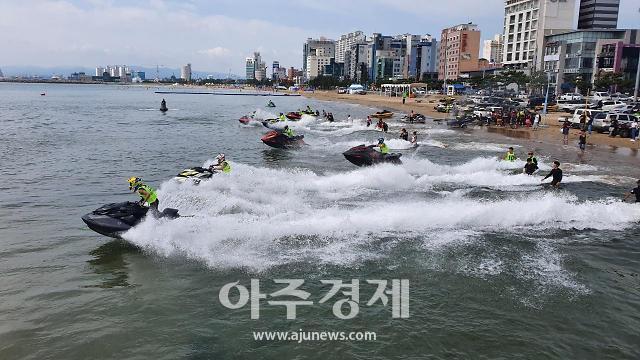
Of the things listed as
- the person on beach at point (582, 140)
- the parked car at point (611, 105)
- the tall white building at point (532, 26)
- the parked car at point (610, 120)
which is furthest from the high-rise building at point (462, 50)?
the person on beach at point (582, 140)

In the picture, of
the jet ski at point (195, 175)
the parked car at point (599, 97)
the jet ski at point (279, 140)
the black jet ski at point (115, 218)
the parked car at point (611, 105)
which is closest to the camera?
the black jet ski at point (115, 218)

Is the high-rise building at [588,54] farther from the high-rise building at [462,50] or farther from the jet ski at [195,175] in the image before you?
the jet ski at [195,175]

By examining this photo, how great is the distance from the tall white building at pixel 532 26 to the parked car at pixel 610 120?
82.9m

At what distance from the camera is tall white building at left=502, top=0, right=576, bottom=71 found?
123250 millimetres

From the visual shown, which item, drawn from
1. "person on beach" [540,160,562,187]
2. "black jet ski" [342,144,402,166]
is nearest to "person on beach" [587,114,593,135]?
"person on beach" [540,160,562,187]

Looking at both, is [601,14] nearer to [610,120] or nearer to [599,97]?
[599,97]

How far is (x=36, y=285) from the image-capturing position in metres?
12.6

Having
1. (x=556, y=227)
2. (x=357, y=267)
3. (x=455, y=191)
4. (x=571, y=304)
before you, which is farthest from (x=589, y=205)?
(x=357, y=267)

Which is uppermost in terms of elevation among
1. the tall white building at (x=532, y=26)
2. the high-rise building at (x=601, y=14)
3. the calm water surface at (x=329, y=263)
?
the high-rise building at (x=601, y=14)

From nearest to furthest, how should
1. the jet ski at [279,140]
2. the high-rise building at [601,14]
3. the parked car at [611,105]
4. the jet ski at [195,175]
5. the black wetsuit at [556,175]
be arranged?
the jet ski at [195,175] → the black wetsuit at [556,175] → the jet ski at [279,140] → the parked car at [611,105] → the high-rise building at [601,14]

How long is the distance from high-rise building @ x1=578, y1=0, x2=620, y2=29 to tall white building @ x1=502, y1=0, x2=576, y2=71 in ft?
89.9

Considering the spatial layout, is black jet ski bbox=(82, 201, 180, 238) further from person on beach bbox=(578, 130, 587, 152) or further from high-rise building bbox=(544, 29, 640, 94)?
high-rise building bbox=(544, 29, 640, 94)

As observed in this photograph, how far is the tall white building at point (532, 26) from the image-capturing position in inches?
4852

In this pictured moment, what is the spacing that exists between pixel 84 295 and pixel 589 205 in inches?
739
